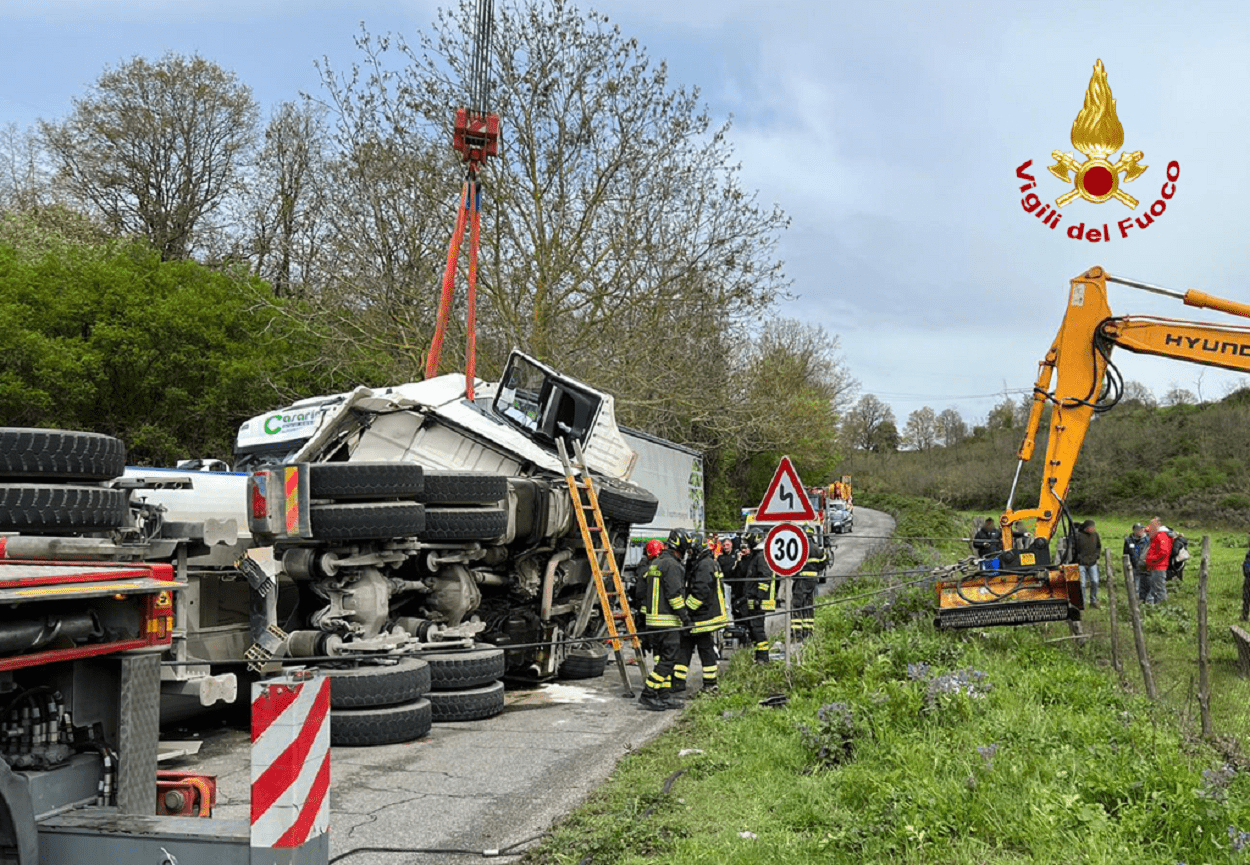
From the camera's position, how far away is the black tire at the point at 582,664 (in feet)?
39.1

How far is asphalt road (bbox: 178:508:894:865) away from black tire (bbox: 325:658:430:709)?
322 mm

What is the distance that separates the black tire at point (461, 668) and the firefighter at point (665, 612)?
1583 mm

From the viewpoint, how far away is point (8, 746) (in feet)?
12.5

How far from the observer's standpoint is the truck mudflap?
10.9 metres

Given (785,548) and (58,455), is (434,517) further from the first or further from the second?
(58,455)

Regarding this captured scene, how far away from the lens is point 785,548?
34.6 ft

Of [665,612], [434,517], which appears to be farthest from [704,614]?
[434,517]

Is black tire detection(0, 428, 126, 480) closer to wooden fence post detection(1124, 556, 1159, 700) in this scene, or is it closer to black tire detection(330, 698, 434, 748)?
black tire detection(330, 698, 434, 748)

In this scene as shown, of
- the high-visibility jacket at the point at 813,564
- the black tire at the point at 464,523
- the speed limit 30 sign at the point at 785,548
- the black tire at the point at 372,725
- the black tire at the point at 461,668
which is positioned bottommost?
the black tire at the point at 372,725

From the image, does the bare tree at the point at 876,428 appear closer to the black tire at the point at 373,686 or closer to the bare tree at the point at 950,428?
the bare tree at the point at 950,428

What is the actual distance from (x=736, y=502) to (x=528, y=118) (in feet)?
93.6

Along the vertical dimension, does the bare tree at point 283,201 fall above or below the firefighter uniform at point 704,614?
above

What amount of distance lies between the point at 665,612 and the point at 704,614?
0.43 meters

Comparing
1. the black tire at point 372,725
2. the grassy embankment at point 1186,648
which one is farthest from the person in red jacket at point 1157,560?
the black tire at point 372,725
